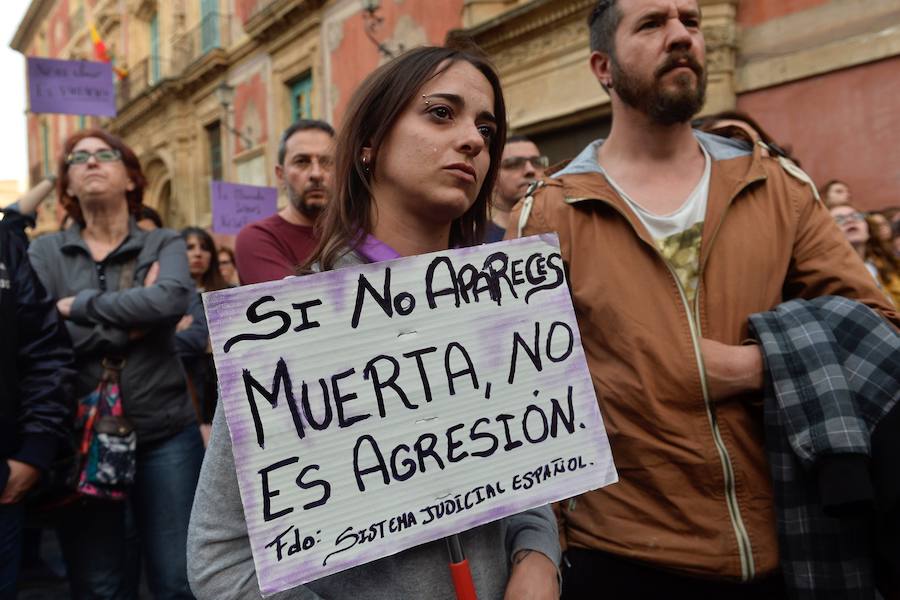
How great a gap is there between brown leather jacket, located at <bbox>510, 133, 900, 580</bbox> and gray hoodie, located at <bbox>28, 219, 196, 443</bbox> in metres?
1.52

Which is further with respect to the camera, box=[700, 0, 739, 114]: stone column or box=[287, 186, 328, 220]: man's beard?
box=[700, 0, 739, 114]: stone column

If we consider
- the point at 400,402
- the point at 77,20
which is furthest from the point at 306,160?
the point at 77,20

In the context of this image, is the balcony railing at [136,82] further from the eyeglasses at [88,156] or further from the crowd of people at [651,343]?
the crowd of people at [651,343]

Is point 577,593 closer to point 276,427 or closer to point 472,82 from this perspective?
point 276,427

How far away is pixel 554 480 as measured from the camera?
115 centimetres

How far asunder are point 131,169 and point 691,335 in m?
2.35

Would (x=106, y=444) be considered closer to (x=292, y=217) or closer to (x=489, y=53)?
(x=292, y=217)

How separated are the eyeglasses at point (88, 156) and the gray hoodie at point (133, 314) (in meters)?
0.25

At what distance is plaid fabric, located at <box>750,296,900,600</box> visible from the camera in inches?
51.9

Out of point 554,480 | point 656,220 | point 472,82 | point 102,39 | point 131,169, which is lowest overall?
point 554,480

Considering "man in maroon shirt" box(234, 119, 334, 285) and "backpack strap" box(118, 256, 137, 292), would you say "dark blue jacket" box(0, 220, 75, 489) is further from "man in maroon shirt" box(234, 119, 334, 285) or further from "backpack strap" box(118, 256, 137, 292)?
"man in maroon shirt" box(234, 119, 334, 285)

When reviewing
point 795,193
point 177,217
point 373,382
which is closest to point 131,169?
point 373,382

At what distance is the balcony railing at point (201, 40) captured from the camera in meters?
16.1

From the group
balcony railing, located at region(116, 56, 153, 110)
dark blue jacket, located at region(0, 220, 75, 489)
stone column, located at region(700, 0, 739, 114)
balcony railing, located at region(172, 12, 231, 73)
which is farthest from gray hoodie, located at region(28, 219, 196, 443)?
balcony railing, located at region(116, 56, 153, 110)
